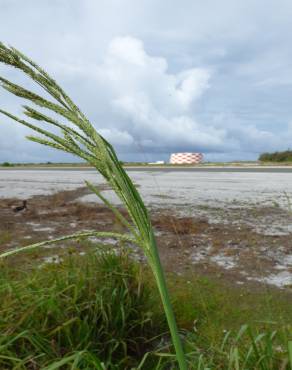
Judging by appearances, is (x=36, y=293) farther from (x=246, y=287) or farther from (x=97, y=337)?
(x=246, y=287)

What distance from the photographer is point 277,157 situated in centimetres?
4422

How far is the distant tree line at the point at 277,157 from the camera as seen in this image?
42.2 m

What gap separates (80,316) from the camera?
7.66 feet

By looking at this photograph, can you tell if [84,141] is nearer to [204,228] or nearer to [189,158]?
[204,228]

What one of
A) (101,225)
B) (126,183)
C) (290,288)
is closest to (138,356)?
(290,288)

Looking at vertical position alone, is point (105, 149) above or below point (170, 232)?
above

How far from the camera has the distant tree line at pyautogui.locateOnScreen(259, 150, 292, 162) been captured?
42219 mm

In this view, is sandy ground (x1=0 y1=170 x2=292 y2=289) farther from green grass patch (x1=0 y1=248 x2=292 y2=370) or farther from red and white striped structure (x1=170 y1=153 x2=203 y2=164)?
red and white striped structure (x1=170 y1=153 x2=203 y2=164)

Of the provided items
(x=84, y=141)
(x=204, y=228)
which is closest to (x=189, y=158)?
(x=204, y=228)

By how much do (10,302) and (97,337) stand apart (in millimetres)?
548

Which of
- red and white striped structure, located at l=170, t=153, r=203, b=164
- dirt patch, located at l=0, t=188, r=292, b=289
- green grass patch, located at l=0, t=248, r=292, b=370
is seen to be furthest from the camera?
red and white striped structure, located at l=170, t=153, r=203, b=164

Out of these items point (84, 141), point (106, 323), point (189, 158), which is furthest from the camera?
point (189, 158)

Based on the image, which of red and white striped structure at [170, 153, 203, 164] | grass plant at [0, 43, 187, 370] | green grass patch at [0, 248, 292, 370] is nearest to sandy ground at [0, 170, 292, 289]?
green grass patch at [0, 248, 292, 370]

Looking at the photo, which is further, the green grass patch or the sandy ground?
the sandy ground
